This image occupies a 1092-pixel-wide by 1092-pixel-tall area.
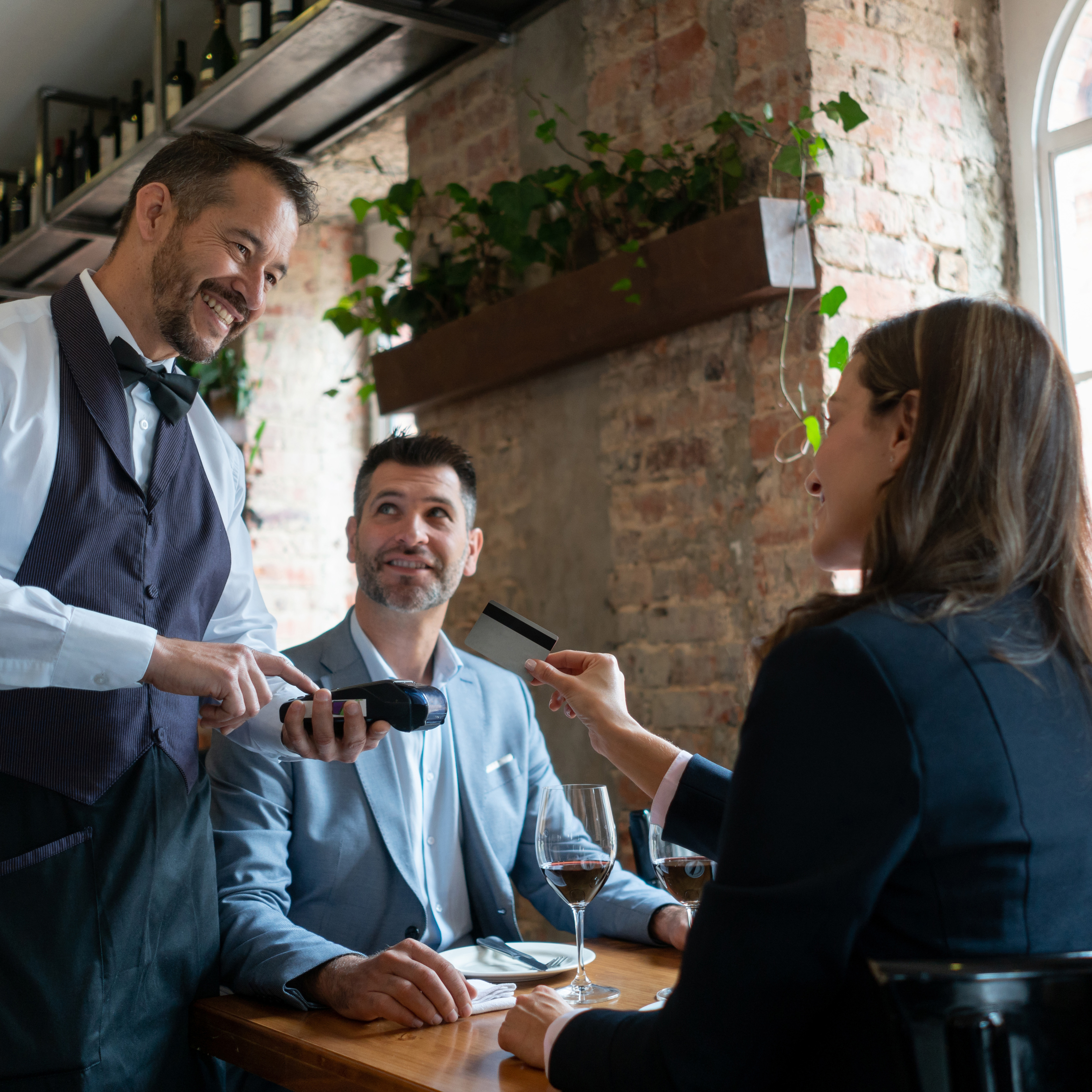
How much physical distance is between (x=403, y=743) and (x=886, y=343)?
3.95 feet

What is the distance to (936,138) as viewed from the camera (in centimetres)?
261

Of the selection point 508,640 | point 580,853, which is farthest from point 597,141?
point 580,853

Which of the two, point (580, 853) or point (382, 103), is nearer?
point (580, 853)

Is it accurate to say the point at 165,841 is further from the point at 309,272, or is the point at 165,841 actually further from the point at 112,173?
the point at 309,272

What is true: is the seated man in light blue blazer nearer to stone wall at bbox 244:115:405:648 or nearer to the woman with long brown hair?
the woman with long brown hair

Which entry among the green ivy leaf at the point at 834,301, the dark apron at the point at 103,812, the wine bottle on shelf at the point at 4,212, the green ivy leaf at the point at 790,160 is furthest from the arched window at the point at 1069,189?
the wine bottle on shelf at the point at 4,212

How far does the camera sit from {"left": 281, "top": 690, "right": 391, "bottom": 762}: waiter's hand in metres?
1.63

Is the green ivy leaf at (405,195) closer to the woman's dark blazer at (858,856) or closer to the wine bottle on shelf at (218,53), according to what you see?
the wine bottle on shelf at (218,53)

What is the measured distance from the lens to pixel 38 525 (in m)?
1.52

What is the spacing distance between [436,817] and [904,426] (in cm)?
123

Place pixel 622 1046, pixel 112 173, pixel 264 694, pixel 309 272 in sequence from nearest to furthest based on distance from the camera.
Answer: pixel 622 1046
pixel 264 694
pixel 112 173
pixel 309 272

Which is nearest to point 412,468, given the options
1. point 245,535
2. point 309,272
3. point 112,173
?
point 245,535

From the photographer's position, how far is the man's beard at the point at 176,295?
1.73 meters

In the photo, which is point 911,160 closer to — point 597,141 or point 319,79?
point 597,141
